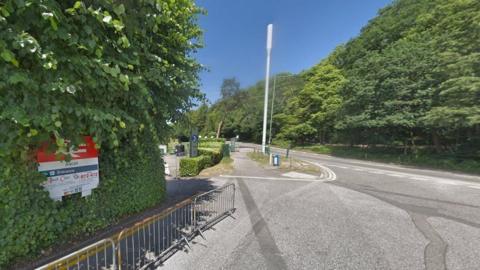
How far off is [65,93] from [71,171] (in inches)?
80.5

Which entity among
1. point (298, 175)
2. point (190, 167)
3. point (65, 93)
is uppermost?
point (65, 93)

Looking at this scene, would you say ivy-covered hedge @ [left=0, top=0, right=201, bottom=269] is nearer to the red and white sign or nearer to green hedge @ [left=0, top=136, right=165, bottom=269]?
green hedge @ [left=0, top=136, right=165, bottom=269]

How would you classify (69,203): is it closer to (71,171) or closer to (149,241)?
(71,171)

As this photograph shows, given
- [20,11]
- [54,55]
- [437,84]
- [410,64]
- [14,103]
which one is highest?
[410,64]

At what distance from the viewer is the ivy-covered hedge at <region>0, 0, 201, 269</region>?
8.64 feet

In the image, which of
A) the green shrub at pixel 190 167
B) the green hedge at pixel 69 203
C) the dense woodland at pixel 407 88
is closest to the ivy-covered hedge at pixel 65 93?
the green hedge at pixel 69 203

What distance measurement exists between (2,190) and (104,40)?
2643mm

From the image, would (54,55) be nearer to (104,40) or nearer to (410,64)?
(104,40)

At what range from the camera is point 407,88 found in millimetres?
19312

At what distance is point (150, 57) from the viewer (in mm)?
4242

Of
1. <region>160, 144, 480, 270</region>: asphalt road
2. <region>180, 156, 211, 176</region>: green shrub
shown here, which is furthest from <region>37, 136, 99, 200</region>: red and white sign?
<region>180, 156, 211, 176</region>: green shrub

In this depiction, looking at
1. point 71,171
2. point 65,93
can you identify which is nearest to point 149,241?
point 71,171

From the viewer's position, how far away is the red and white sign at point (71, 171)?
3.91 metres

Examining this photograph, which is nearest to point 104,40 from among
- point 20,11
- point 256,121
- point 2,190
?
point 20,11
